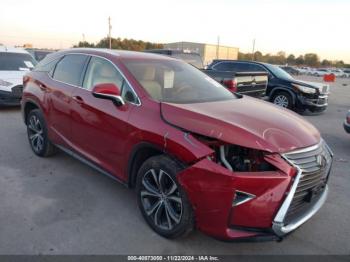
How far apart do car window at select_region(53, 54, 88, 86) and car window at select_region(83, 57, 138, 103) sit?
0.66 feet

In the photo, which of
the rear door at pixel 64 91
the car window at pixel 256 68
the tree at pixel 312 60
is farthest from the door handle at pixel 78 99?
the tree at pixel 312 60

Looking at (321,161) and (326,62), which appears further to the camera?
(326,62)

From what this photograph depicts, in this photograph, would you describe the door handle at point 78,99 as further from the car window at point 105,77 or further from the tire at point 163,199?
Result: the tire at point 163,199

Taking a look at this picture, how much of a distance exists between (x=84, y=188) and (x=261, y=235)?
8.21 feet

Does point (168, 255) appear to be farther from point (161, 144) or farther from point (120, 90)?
point (120, 90)

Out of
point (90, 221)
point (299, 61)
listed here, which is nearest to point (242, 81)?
point (90, 221)

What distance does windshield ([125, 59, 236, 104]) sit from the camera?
3.73 meters

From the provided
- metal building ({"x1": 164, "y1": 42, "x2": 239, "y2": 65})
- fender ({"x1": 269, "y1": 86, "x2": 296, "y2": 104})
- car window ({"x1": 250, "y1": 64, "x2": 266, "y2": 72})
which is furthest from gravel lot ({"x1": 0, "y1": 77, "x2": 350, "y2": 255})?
metal building ({"x1": 164, "y1": 42, "x2": 239, "y2": 65})

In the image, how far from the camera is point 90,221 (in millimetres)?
3564

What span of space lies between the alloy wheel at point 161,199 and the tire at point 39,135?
2.47 metres

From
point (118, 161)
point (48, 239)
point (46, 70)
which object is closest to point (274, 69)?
point (46, 70)

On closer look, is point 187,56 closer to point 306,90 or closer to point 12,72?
point 306,90

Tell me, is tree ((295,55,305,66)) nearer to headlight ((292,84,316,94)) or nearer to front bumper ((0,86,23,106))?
headlight ((292,84,316,94))

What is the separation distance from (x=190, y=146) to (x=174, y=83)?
1.39 metres
